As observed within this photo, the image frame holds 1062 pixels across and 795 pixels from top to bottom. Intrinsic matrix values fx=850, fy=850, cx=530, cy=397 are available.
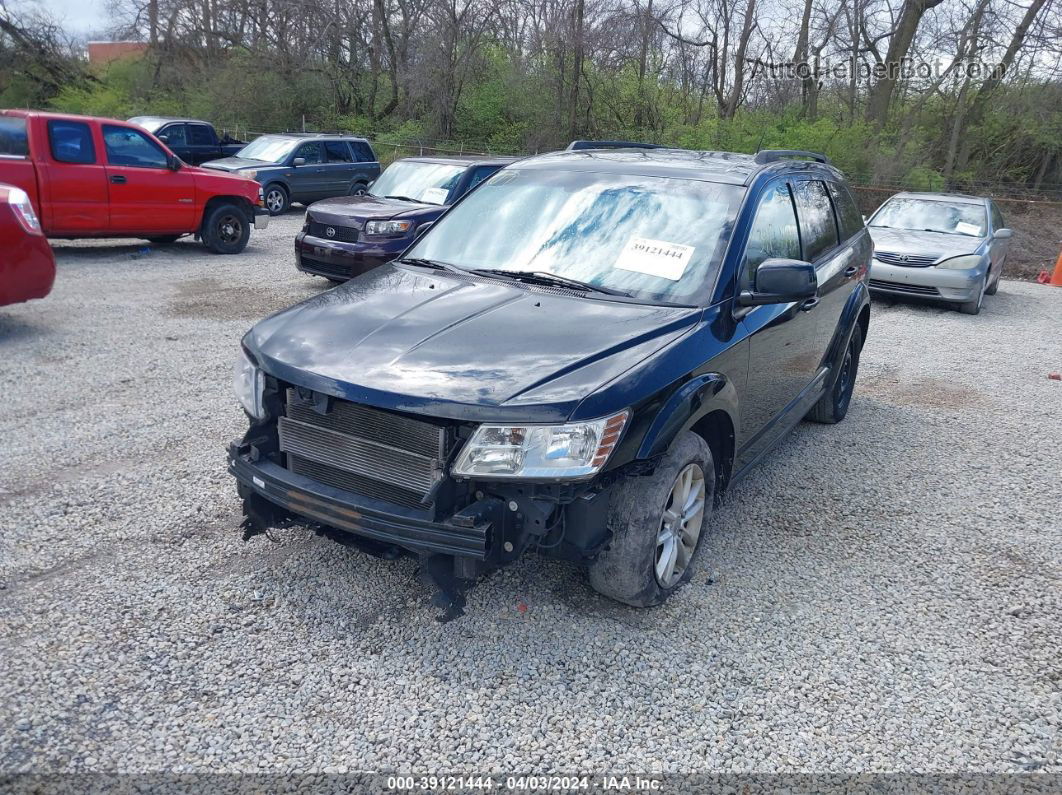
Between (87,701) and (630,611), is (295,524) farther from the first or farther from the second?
(630,611)

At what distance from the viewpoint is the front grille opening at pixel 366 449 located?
3.05 m

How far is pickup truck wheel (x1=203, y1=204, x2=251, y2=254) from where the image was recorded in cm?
1250

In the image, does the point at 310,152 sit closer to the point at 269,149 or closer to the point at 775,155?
the point at 269,149

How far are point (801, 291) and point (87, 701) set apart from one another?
10.7ft

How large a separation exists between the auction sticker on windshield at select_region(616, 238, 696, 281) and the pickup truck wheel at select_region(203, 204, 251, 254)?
33.0ft

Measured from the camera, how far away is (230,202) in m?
12.7

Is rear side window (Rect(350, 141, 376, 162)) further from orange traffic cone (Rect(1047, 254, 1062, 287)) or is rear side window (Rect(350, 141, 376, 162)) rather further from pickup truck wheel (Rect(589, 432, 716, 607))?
pickup truck wheel (Rect(589, 432, 716, 607))

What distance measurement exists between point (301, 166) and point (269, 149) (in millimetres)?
886

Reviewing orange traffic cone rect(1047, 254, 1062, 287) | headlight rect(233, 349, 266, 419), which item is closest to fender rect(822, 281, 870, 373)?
headlight rect(233, 349, 266, 419)

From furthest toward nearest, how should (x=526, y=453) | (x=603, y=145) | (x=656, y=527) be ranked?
1. (x=603, y=145)
2. (x=656, y=527)
3. (x=526, y=453)

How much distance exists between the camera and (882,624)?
3650mm

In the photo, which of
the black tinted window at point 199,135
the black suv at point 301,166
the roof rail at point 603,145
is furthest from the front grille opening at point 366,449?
the black tinted window at point 199,135

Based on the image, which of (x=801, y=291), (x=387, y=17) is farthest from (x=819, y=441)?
(x=387, y=17)

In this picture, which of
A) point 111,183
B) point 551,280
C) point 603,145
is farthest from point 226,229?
point 551,280
